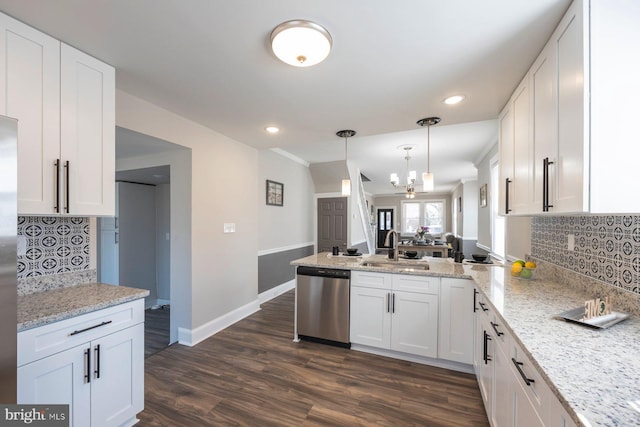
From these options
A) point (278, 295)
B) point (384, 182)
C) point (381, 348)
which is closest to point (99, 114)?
point (381, 348)

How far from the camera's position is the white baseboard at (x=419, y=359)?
2461mm

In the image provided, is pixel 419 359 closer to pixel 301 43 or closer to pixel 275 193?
pixel 301 43

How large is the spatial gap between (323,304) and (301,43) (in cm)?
243

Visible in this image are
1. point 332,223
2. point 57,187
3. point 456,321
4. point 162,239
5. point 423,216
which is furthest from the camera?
point 423,216

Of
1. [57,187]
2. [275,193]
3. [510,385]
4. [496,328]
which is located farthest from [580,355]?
[275,193]

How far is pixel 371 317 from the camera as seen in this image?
274cm

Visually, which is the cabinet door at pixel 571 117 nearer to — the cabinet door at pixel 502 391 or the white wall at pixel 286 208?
the cabinet door at pixel 502 391

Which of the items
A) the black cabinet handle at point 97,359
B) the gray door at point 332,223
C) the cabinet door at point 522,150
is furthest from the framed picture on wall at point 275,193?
the cabinet door at point 522,150

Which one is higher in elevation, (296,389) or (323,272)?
(323,272)

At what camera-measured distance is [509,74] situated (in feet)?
6.29

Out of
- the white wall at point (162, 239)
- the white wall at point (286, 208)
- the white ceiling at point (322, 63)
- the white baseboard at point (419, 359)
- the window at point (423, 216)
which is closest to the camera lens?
the white ceiling at point (322, 63)

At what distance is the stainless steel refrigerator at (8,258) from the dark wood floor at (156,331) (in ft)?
6.16

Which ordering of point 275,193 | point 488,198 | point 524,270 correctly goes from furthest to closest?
1. point 275,193
2. point 488,198
3. point 524,270

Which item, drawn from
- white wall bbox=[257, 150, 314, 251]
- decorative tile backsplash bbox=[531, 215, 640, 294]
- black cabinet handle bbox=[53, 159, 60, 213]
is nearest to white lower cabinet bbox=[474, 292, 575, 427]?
decorative tile backsplash bbox=[531, 215, 640, 294]
